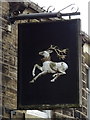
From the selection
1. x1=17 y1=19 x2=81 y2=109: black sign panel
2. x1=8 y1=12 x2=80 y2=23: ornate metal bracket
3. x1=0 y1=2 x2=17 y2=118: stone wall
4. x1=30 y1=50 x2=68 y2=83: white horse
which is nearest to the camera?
x1=17 y1=19 x2=81 y2=109: black sign panel

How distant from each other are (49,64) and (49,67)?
0.28 ft

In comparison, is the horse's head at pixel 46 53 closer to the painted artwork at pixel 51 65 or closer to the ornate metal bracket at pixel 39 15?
the painted artwork at pixel 51 65

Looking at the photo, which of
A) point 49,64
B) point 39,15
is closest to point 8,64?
point 49,64

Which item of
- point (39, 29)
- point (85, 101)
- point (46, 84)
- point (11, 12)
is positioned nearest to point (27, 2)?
point (11, 12)

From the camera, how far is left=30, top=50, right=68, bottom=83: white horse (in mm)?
11117

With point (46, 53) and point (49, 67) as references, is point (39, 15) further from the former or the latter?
point (49, 67)

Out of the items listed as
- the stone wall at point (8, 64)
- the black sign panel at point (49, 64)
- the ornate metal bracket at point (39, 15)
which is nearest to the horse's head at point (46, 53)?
the black sign panel at point (49, 64)

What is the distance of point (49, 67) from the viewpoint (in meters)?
11.2

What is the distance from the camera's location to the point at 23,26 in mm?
11586

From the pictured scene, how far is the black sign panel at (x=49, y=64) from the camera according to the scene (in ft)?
36.1

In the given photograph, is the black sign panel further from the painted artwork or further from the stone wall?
the stone wall

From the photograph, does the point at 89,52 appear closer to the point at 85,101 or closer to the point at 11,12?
the point at 85,101

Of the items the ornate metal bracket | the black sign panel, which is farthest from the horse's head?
the ornate metal bracket

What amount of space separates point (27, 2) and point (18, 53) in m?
1.88
